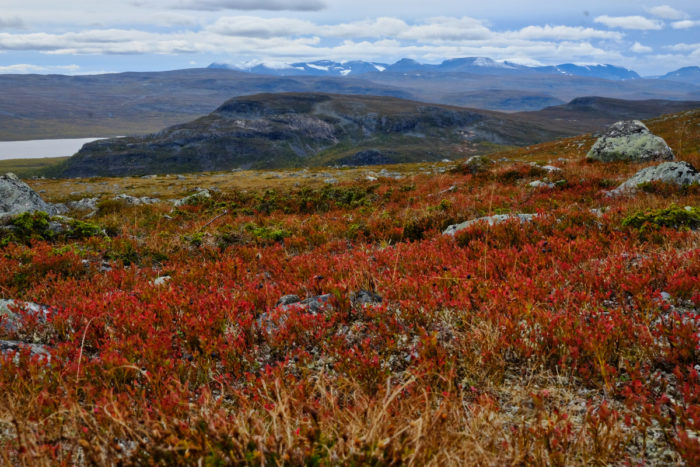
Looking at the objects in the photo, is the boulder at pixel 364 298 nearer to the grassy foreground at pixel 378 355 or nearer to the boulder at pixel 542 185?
the grassy foreground at pixel 378 355

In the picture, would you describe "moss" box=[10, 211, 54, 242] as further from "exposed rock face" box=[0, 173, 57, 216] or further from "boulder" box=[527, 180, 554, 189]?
"boulder" box=[527, 180, 554, 189]

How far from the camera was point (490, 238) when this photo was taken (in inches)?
299

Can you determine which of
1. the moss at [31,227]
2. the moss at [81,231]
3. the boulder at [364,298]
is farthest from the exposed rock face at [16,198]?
the boulder at [364,298]

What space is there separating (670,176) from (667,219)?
635cm

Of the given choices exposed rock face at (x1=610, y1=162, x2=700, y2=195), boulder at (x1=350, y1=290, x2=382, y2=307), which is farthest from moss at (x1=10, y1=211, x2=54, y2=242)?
exposed rock face at (x1=610, y1=162, x2=700, y2=195)

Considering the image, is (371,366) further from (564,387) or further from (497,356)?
(564,387)

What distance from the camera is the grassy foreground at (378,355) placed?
2.37 m

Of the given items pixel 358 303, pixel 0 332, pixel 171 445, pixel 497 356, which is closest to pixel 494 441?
pixel 497 356

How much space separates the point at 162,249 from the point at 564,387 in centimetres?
855

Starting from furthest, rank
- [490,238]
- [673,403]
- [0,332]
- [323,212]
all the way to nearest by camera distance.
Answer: [323,212], [490,238], [0,332], [673,403]

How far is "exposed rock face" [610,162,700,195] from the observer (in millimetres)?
11531

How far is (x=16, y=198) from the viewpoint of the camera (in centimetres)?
2020

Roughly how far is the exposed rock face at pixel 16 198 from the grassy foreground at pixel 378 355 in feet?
Result: 48.9

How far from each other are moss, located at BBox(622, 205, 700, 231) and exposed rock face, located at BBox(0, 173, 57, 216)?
24.3 m
